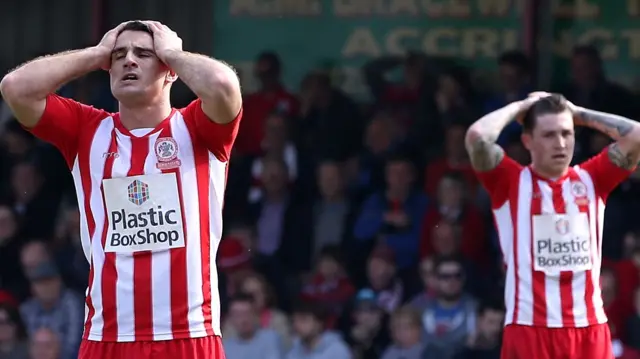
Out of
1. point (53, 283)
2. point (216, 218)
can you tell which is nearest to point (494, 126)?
point (216, 218)

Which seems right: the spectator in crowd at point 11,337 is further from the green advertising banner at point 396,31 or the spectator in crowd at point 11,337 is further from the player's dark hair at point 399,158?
the player's dark hair at point 399,158

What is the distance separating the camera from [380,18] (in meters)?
11.0

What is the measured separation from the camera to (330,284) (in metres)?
9.70

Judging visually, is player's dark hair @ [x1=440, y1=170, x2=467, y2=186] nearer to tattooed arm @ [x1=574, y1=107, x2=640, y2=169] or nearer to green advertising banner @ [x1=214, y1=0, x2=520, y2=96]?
green advertising banner @ [x1=214, y1=0, x2=520, y2=96]

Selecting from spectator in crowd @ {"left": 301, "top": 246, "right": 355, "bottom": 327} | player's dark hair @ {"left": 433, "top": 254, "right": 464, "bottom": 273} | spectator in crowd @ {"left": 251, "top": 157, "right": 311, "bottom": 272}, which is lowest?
spectator in crowd @ {"left": 301, "top": 246, "right": 355, "bottom": 327}

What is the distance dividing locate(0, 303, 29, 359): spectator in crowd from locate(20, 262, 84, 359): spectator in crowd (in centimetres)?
11

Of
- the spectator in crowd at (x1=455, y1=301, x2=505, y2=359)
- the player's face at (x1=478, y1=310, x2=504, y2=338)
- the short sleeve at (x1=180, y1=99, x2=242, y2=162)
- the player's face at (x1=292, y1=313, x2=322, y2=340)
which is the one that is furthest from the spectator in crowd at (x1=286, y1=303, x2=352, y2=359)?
the short sleeve at (x1=180, y1=99, x2=242, y2=162)

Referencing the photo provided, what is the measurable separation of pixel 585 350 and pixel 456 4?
489 cm

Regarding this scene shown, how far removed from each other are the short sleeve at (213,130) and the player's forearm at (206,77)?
0.11 meters

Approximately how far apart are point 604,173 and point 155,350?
2594mm

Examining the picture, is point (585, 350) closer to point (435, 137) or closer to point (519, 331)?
point (519, 331)

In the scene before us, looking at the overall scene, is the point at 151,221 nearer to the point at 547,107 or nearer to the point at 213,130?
the point at 213,130

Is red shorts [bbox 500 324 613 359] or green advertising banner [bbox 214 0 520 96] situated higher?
green advertising banner [bbox 214 0 520 96]

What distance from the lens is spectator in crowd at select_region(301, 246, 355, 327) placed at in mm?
9594
